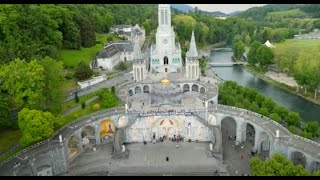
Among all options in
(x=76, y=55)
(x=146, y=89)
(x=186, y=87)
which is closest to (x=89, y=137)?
(x=146, y=89)

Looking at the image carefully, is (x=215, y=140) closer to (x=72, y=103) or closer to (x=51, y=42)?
(x=72, y=103)

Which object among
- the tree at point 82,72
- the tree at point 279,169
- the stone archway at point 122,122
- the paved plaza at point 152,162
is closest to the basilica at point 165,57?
the tree at point 82,72

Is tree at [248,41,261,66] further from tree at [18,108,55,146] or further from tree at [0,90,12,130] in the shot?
tree at [0,90,12,130]

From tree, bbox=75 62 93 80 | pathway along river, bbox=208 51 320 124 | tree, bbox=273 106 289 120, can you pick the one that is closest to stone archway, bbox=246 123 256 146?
tree, bbox=273 106 289 120

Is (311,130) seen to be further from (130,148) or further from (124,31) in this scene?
(124,31)

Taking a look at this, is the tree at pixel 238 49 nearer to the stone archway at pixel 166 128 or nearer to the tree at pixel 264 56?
the tree at pixel 264 56

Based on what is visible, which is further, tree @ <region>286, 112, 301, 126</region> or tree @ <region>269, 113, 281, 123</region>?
tree @ <region>286, 112, 301, 126</region>
